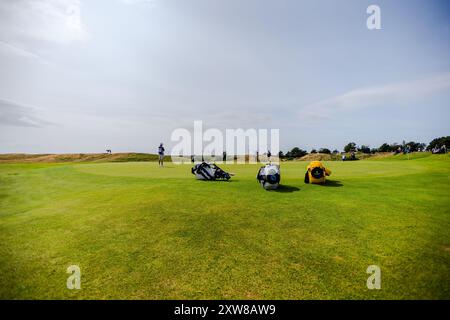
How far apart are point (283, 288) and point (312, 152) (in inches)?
3613

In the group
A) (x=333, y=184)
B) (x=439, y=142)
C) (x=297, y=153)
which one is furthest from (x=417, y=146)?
(x=333, y=184)

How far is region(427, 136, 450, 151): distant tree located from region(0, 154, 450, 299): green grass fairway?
108 meters

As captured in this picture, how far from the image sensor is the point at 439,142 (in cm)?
9438

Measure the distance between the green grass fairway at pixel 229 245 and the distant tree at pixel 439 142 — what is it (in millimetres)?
107567

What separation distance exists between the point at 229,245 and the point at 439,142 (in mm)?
123419

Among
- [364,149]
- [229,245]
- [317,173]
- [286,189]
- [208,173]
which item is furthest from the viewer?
[364,149]

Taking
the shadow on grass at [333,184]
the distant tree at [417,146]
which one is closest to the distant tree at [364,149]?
the distant tree at [417,146]

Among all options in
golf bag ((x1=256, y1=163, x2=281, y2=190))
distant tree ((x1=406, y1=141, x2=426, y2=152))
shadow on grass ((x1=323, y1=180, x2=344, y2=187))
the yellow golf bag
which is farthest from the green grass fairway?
distant tree ((x1=406, y1=141, x2=426, y2=152))

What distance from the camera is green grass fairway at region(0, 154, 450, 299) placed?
169 inches

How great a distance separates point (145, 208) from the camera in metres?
8.87

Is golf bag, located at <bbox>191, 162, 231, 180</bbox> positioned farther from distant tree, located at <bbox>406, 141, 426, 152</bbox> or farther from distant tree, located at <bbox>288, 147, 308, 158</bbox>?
distant tree, located at <bbox>406, 141, 426, 152</bbox>

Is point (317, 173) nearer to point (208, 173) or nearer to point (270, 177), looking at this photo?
point (270, 177)
